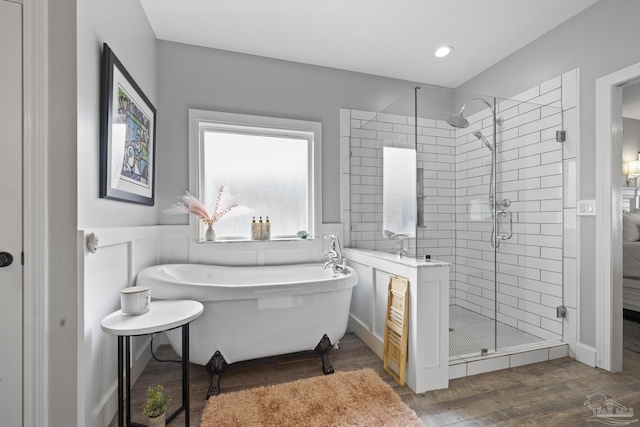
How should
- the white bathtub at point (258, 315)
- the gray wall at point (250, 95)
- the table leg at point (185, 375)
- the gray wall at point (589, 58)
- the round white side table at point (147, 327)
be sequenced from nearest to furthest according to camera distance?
the round white side table at point (147, 327), the table leg at point (185, 375), the white bathtub at point (258, 315), the gray wall at point (589, 58), the gray wall at point (250, 95)

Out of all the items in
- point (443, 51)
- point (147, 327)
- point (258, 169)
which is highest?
point (443, 51)

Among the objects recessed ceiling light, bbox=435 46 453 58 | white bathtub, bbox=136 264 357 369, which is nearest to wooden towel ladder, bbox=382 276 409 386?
white bathtub, bbox=136 264 357 369

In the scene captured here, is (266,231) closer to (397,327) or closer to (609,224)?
(397,327)

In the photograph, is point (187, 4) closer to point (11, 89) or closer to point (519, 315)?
point (11, 89)

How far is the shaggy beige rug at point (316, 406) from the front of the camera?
1.50 m

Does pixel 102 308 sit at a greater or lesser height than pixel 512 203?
lesser

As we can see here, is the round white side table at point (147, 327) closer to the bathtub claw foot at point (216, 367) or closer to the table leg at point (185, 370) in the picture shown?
the table leg at point (185, 370)

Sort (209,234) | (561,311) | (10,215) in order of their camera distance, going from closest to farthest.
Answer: (10,215), (561,311), (209,234)

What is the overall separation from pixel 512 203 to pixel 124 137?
9.59ft

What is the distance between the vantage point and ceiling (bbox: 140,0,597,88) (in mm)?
2102

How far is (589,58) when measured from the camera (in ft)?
6.97

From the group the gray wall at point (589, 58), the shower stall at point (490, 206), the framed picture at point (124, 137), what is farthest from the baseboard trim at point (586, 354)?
the framed picture at point (124, 137)

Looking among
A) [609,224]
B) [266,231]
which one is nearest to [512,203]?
[609,224]

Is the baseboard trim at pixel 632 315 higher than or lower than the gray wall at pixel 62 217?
lower
